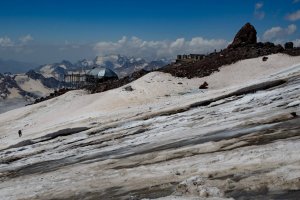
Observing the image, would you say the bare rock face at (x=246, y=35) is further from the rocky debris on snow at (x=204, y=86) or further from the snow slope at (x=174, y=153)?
the snow slope at (x=174, y=153)

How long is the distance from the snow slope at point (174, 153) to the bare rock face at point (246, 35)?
37879mm

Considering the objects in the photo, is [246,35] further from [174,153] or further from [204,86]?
[174,153]

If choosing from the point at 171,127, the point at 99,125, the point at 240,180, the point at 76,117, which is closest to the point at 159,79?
the point at 76,117

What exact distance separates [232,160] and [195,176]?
199 centimetres

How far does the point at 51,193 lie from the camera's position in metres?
19.3

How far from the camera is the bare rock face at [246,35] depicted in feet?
255

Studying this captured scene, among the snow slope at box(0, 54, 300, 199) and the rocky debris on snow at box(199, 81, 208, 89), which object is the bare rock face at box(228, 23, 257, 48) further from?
the snow slope at box(0, 54, 300, 199)

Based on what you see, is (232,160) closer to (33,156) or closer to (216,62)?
(33,156)

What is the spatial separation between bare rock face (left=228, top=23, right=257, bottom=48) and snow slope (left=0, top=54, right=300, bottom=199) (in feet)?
124

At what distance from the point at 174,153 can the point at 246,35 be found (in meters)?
61.2

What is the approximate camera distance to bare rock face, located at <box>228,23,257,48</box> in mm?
77819

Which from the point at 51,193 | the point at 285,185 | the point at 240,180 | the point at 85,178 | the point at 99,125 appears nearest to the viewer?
the point at 285,185

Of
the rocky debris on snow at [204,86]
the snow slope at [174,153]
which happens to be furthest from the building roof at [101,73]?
the snow slope at [174,153]

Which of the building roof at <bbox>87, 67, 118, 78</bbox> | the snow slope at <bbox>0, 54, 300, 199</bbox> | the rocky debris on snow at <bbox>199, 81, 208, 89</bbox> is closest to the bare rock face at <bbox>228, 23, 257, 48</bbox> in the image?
the rocky debris on snow at <bbox>199, 81, 208, 89</bbox>
